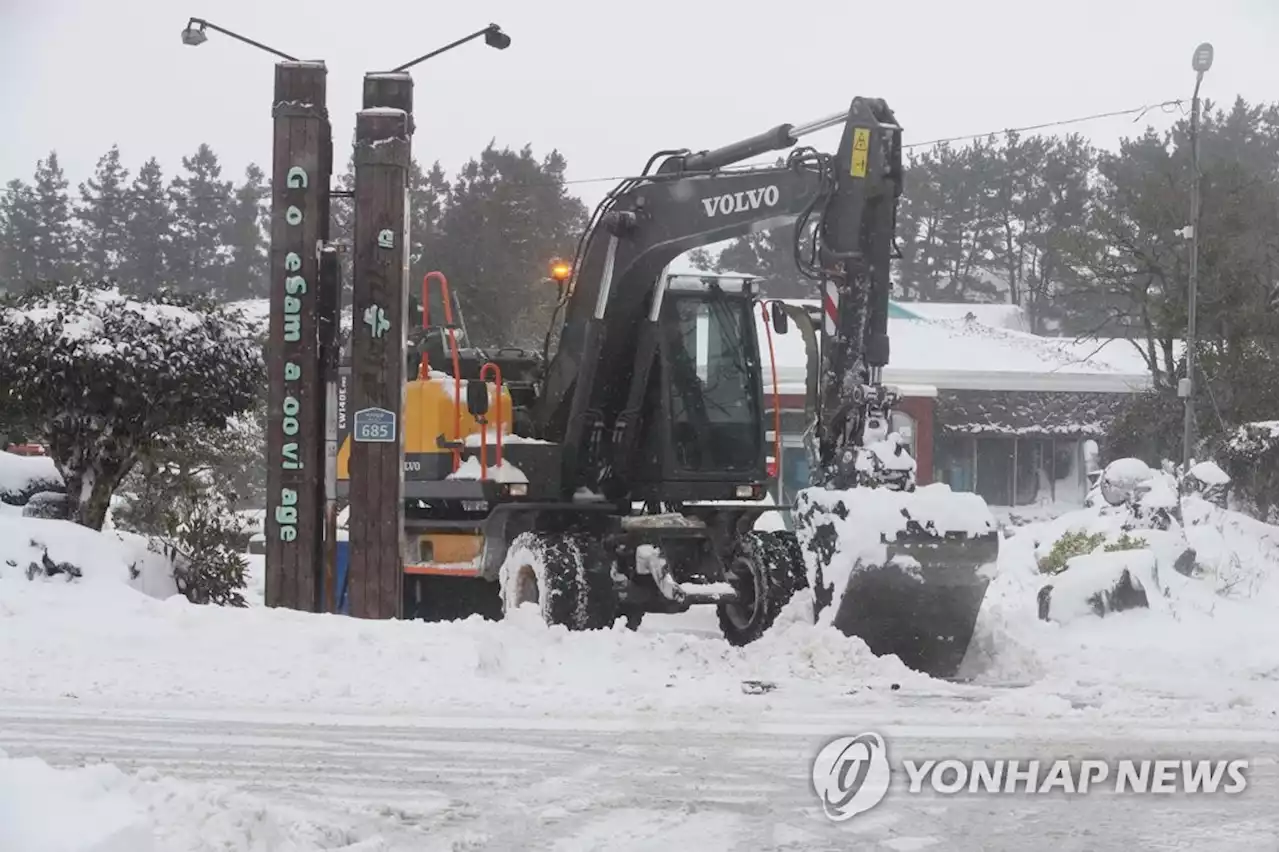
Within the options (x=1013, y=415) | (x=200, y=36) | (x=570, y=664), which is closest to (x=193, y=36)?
(x=200, y=36)

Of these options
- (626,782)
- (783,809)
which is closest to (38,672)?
(626,782)

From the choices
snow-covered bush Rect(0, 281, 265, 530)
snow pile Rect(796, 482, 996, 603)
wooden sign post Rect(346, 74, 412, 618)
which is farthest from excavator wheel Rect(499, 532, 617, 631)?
snow-covered bush Rect(0, 281, 265, 530)

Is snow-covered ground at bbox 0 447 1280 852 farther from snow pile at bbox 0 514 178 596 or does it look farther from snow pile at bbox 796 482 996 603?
snow pile at bbox 796 482 996 603

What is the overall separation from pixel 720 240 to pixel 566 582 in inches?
110

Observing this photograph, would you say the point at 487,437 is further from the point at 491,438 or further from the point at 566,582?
the point at 566,582

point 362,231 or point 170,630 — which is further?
point 362,231

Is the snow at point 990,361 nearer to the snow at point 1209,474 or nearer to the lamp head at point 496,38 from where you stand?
the snow at point 1209,474

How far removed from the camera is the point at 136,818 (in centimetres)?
494

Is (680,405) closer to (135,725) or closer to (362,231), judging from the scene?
(362,231)

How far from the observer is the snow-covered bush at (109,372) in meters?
12.6

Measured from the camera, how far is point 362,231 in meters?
12.1

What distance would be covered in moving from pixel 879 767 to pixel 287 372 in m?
7.08

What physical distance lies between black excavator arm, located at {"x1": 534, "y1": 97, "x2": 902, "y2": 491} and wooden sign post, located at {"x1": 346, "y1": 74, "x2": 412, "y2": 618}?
1.42m

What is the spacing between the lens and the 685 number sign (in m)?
12.0
